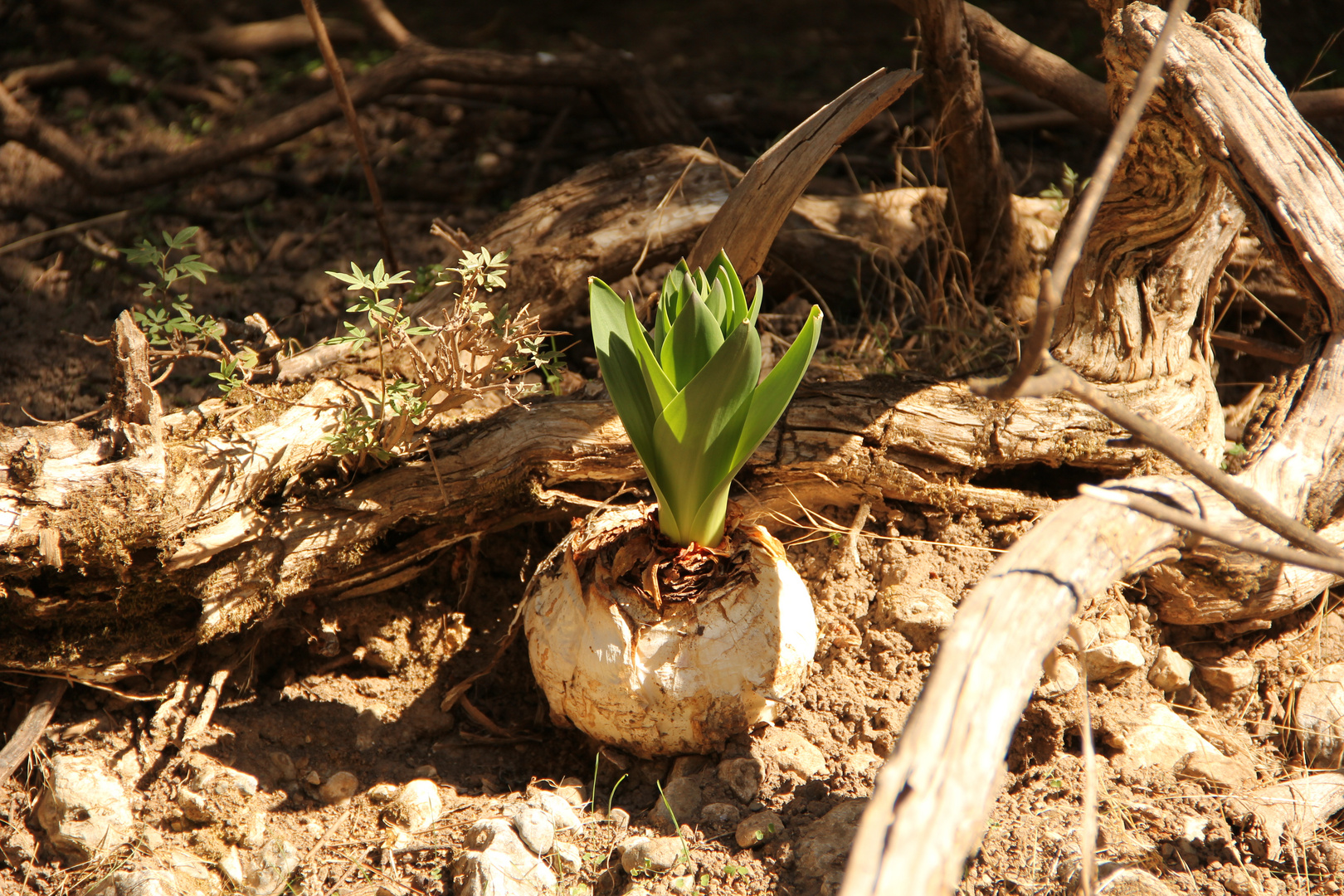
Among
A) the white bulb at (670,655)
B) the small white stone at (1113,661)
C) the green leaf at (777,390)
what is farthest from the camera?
the small white stone at (1113,661)

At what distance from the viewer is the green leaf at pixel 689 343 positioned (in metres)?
1.51

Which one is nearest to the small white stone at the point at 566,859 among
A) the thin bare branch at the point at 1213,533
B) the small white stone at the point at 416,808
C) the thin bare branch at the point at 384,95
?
the small white stone at the point at 416,808

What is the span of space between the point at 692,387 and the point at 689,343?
14 centimetres

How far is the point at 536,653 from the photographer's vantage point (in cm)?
173

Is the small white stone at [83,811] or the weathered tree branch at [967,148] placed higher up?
the weathered tree branch at [967,148]

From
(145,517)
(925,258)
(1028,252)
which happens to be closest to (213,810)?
(145,517)

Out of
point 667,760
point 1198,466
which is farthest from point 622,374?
point 1198,466

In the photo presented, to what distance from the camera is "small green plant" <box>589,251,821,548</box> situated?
149 cm

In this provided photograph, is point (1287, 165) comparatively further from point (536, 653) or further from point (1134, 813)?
point (536, 653)

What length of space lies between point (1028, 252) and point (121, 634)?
2623 millimetres

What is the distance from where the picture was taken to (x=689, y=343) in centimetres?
156

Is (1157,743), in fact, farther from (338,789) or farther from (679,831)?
(338,789)

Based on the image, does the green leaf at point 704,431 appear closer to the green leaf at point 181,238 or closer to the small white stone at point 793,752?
the small white stone at point 793,752

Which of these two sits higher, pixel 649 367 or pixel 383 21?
pixel 383 21
